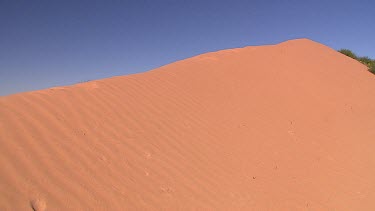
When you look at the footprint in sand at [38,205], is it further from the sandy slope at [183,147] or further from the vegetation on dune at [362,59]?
the vegetation on dune at [362,59]

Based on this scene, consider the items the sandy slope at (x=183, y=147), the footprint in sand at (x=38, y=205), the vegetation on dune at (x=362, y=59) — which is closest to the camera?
the footprint in sand at (x=38, y=205)

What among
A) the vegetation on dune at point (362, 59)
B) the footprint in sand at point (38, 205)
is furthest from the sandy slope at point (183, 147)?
the vegetation on dune at point (362, 59)

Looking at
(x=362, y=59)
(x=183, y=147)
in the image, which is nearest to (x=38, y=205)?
(x=183, y=147)

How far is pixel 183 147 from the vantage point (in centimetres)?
467

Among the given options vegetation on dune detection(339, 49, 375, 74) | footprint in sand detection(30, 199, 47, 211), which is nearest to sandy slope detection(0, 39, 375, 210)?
footprint in sand detection(30, 199, 47, 211)

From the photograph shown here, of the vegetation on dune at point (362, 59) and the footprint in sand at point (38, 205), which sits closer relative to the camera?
the footprint in sand at point (38, 205)

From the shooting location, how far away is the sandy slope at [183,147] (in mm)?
3488

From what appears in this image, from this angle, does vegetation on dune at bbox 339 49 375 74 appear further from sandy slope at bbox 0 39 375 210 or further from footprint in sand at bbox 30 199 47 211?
footprint in sand at bbox 30 199 47 211

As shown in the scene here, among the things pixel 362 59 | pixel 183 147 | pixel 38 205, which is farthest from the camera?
pixel 362 59

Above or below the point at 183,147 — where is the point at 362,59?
above

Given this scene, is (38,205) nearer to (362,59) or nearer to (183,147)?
(183,147)

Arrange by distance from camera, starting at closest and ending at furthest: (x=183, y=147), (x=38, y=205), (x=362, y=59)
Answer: (x=38, y=205) < (x=183, y=147) < (x=362, y=59)

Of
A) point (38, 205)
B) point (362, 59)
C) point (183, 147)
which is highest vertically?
point (362, 59)

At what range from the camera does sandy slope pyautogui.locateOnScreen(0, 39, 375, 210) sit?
137 inches
